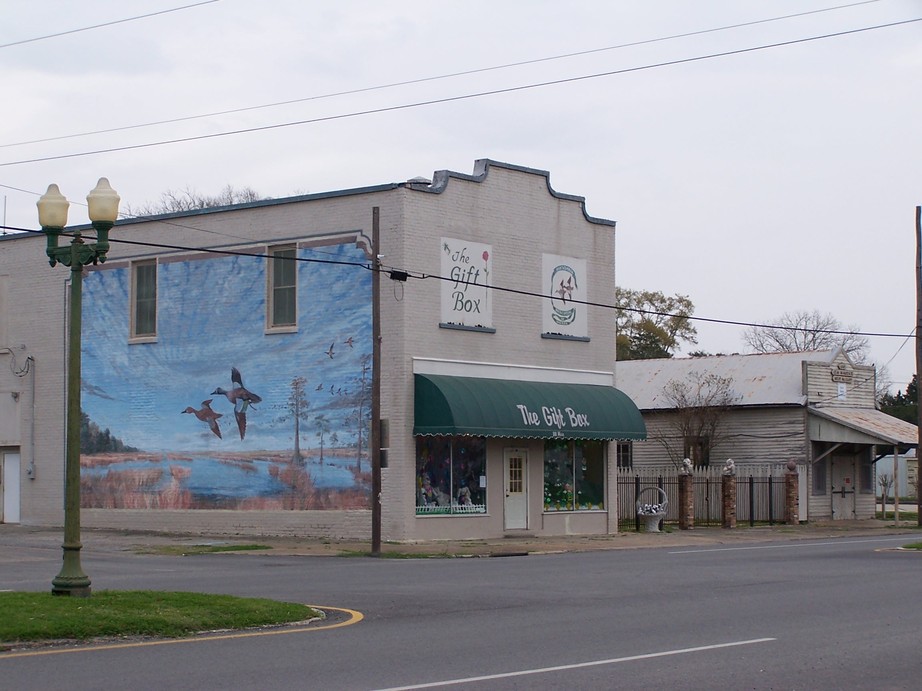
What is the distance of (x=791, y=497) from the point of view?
42969 millimetres

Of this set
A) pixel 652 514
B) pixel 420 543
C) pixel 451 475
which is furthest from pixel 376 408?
pixel 652 514

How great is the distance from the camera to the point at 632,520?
4166 centimetres

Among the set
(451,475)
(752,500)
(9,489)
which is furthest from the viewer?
(752,500)

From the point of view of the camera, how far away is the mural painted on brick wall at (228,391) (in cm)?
3225

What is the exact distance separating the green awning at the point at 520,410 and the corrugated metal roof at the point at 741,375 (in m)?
11.3

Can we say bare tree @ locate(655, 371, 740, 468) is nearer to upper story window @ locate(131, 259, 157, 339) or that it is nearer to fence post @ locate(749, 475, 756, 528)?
fence post @ locate(749, 475, 756, 528)

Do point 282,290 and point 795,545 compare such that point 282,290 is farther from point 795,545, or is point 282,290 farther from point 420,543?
point 795,545

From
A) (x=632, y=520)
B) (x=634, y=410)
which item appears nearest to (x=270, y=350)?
(x=634, y=410)

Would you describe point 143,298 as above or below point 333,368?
above

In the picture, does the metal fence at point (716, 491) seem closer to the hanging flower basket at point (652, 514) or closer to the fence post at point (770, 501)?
the fence post at point (770, 501)

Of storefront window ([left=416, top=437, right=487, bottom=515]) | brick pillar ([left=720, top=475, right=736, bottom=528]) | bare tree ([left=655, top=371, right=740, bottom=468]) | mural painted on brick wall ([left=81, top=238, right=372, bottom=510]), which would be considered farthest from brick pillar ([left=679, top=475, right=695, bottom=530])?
mural painted on brick wall ([left=81, top=238, right=372, bottom=510])

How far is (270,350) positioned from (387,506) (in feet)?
17.6

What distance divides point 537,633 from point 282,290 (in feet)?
71.0

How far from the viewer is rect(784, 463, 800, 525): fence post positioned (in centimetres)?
4300
